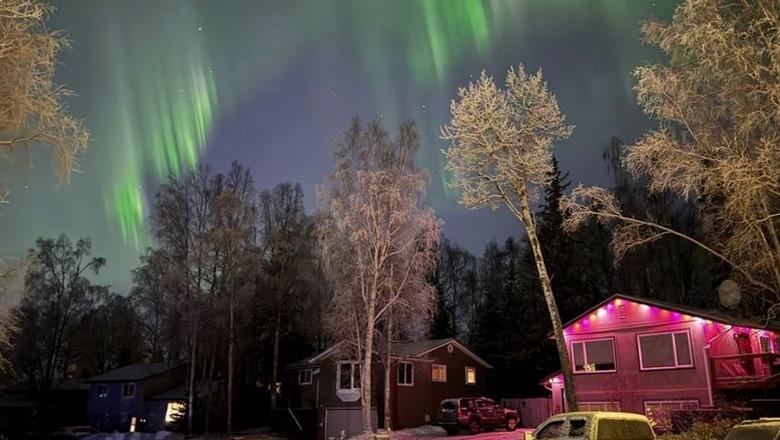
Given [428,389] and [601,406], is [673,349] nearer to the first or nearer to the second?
[601,406]

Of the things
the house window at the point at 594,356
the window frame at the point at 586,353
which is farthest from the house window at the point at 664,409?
the house window at the point at 594,356

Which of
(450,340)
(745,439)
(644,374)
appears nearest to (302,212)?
(450,340)

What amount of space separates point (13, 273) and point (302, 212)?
112ft

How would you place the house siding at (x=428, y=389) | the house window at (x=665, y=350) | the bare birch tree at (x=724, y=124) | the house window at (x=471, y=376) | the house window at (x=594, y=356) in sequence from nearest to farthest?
the bare birch tree at (x=724, y=124) < the house window at (x=665, y=350) < the house window at (x=594, y=356) < the house siding at (x=428, y=389) < the house window at (x=471, y=376)

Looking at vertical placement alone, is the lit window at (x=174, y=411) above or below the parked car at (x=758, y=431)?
below

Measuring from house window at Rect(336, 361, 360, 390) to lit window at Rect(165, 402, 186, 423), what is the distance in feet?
47.3

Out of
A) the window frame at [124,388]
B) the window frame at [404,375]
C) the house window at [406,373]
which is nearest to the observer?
the window frame at [404,375]

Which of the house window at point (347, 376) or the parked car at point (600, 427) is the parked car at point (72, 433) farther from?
the parked car at point (600, 427)

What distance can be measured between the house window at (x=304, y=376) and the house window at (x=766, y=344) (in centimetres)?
2704

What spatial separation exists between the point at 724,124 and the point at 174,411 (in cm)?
4369

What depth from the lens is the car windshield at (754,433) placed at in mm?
10404

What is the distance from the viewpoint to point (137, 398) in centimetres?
4850

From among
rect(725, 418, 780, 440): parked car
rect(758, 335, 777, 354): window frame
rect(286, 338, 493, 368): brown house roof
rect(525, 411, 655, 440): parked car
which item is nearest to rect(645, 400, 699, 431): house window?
rect(758, 335, 777, 354): window frame

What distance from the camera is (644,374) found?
27.5 m
